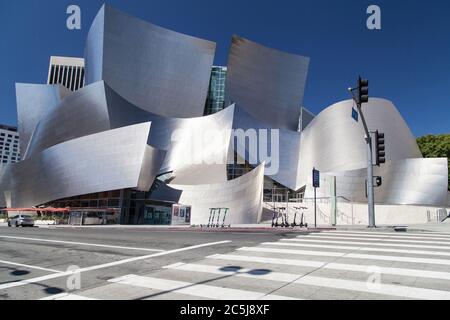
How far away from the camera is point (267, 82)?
208ft

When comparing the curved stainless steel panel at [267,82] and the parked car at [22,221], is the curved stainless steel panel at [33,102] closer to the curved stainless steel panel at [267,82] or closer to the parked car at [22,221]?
the curved stainless steel panel at [267,82]

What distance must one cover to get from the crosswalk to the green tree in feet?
185

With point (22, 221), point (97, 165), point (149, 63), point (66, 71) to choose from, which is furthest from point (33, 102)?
point (66, 71)

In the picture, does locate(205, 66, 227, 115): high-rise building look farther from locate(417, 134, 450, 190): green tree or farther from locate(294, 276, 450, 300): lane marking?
locate(294, 276, 450, 300): lane marking

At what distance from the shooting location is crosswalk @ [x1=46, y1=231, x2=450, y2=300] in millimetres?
5242

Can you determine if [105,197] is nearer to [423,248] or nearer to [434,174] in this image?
[434,174]

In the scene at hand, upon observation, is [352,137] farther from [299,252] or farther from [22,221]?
[299,252]

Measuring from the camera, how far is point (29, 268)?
820cm

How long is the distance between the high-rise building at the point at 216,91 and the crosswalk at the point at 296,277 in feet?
201

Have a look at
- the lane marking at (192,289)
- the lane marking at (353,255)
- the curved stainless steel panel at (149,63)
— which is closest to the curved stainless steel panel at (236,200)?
the lane marking at (353,255)

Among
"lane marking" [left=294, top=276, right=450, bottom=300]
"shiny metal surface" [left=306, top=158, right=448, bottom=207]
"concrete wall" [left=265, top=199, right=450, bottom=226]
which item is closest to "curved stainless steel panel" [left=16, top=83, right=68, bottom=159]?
"concrete wall" [left=265, top=199, right=450, bottom=226]

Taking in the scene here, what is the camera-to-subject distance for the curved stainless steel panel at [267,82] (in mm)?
62469

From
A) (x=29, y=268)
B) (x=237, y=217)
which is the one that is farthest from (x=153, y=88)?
(x=29, y=268)

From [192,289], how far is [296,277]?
74.6 inches
